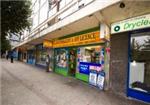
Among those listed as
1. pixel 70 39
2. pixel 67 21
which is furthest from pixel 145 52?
pixel 70 39

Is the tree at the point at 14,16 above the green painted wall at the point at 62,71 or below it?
above

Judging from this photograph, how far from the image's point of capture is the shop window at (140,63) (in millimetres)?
8080

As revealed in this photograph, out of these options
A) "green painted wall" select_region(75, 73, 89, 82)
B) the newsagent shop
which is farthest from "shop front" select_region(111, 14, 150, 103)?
"green painted wall" select_region(75, 73, 89, 82)

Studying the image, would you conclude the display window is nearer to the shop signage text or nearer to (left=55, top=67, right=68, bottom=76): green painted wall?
the shop signage text

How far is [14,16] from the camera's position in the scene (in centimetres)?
1116

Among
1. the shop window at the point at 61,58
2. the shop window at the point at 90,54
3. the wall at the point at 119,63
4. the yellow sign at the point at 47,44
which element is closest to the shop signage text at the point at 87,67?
the shop window at the point at 90,54

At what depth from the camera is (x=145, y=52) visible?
825 centimetres

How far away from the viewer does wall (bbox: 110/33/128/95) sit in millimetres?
8977

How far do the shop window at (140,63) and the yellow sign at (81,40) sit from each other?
8.54 ft

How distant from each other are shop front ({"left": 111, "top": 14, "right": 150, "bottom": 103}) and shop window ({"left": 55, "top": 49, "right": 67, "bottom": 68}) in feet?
22.7

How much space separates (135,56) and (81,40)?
4.87 meters

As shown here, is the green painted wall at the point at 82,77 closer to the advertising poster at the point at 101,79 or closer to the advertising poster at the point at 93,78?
the advertising poster at the point at 93,78

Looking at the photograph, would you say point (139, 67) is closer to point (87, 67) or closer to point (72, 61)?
point (87, 67)

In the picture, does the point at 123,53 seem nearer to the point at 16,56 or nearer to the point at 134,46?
the point at 134,46
